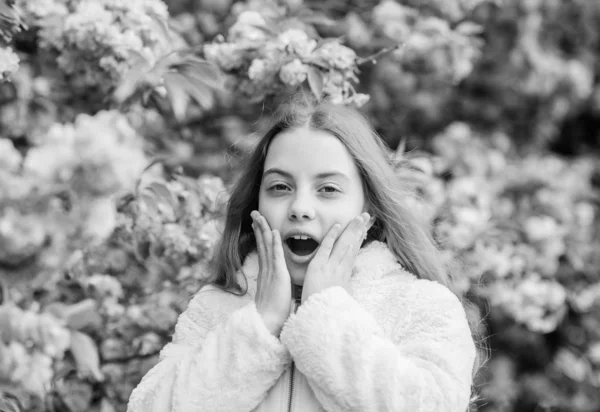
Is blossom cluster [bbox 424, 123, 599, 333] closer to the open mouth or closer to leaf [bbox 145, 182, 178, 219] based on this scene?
leaf [bbox 145, 182, 178, 219]

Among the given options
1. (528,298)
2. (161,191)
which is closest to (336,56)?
(161,191)

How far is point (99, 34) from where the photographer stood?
7.79 ft

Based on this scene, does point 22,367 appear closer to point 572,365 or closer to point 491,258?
point 491,258

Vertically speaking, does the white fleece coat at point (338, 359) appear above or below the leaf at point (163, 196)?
above

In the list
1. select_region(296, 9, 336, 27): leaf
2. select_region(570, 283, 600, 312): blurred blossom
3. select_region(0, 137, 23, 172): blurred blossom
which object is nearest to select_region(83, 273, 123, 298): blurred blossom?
select_region(296, 9, 336, 27): leaf

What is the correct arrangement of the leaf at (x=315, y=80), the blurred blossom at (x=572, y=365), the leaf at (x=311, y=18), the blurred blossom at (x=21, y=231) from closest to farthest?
the blurred blossom at (x=21, y=231)
the leaf at (x=315, y=80)
the leaf at (x=311, y=18)
the blurred blossom at (x=572, y=365)

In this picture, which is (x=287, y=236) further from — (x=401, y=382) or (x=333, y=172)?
(x=401, y=382)

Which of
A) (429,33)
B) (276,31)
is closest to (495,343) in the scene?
(429,33)

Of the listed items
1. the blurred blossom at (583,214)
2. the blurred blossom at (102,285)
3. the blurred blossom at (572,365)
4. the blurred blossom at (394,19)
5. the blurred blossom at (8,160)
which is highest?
the blurred blossom at (8,160)

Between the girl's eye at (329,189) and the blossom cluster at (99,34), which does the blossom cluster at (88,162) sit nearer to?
the girl's eye at (329,189)

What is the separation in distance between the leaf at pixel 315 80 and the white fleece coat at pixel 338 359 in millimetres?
644

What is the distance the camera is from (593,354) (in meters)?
4.32

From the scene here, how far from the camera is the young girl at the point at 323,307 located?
1680 millimetres

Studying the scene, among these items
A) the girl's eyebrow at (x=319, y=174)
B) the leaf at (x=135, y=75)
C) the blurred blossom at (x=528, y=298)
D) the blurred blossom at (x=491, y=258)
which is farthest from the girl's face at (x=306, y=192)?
the blurred blossom at (x=528, y=298)
